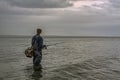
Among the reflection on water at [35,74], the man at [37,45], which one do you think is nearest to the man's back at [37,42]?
the man at [37,45]

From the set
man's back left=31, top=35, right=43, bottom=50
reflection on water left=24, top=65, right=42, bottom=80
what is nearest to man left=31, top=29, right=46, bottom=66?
man's back left=31, top=35, right=43, bottom=50

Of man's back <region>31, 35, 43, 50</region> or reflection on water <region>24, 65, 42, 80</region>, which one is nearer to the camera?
reflection on water <region>24, 65, 42, 80</region>

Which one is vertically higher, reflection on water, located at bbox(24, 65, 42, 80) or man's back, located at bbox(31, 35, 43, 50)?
man's back, located at bbox(31, 35, 43, 50)

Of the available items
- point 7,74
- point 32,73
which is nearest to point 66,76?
point 32,73

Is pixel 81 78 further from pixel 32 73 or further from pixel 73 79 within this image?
pixel 32 73

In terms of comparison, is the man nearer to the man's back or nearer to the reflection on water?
the man's back

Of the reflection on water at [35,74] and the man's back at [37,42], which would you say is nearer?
the reflection on water at [35,74]

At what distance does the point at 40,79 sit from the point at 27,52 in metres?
3.00

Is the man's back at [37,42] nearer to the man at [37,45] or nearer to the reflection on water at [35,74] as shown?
the man at [37,45]

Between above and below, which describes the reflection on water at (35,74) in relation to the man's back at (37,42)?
below

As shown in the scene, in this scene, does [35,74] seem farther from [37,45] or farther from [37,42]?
[37,42]

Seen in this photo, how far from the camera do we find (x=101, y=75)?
1658 cm

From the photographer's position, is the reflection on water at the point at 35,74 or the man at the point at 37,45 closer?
the reflection on water at the point at 35,74

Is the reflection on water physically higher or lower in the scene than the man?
lower
